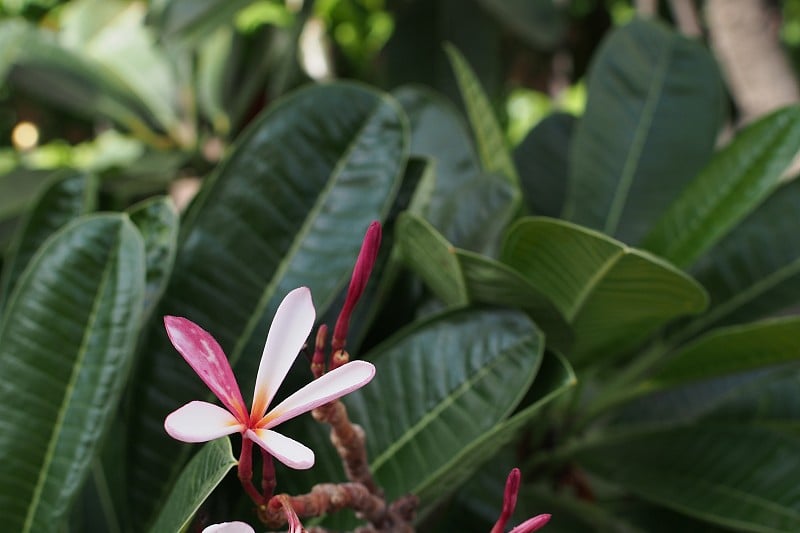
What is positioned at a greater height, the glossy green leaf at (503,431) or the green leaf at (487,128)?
the green leaf at (487,128)

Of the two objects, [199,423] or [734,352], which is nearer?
[199,423]

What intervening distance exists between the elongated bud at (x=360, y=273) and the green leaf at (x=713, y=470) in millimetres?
340

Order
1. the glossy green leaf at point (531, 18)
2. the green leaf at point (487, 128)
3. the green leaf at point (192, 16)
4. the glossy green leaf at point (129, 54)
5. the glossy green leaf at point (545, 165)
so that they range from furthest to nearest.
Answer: the glossy green leaf at point (129, 54) → the glossy green leaf at point (531, 18) → the green leaf at point (192, 16) → the glossy green leaf at point (545, 165) → the green leaf at point (487, 128)

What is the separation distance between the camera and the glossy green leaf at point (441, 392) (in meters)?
0.48

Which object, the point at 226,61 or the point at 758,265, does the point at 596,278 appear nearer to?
the point at 758,265

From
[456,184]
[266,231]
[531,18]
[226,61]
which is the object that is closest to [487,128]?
[456,184]

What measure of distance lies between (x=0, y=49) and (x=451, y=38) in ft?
2.16

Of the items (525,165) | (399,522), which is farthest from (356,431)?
(525,165)

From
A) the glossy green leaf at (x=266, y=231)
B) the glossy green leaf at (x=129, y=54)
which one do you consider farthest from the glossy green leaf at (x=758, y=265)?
the glossy green leaf at (x=129, y=54)

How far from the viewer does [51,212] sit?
654 millimetres

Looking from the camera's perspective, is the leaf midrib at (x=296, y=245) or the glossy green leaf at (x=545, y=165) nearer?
the leaf midrib at (x=296, y=245)

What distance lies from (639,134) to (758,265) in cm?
14

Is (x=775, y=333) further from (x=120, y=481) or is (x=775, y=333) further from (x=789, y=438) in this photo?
(x=120, y=481)

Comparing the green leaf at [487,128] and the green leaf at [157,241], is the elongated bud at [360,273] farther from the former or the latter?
the green leaf at [487,128]
